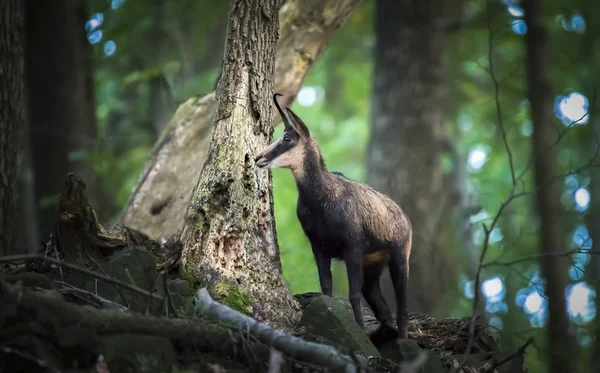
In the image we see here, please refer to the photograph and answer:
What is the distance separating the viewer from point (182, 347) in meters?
5.10

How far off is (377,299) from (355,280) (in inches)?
30.8

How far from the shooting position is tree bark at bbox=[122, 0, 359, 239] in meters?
9.55

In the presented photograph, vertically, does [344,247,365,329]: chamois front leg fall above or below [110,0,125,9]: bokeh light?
below

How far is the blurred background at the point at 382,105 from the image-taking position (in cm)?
1208

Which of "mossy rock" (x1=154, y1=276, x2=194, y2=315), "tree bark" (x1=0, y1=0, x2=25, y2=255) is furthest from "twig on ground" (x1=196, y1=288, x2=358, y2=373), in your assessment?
"tree bark" (x1=0, y1=0, x2=25, y2=255)

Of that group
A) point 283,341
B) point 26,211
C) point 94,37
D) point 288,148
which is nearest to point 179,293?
point 283,341

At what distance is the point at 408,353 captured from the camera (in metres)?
6.21

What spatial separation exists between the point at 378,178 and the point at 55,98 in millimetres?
6038

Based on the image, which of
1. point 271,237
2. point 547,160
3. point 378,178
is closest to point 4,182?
point 271,237

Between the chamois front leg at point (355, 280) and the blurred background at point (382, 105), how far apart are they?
3197 millimetres

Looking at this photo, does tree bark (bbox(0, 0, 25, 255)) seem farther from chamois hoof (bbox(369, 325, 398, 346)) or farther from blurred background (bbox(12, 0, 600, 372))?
chamois hoof (bbox(369, 325, 398, 346))

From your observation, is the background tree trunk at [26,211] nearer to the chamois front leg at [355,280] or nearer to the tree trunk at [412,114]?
the chamois front leg at [355,280]

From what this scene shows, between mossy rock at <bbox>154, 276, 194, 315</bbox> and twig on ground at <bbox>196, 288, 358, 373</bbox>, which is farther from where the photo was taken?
mossy rock at <bbox>154, 276, 194, 315</bbox>

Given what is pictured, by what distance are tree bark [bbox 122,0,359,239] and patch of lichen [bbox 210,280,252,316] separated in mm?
3164
